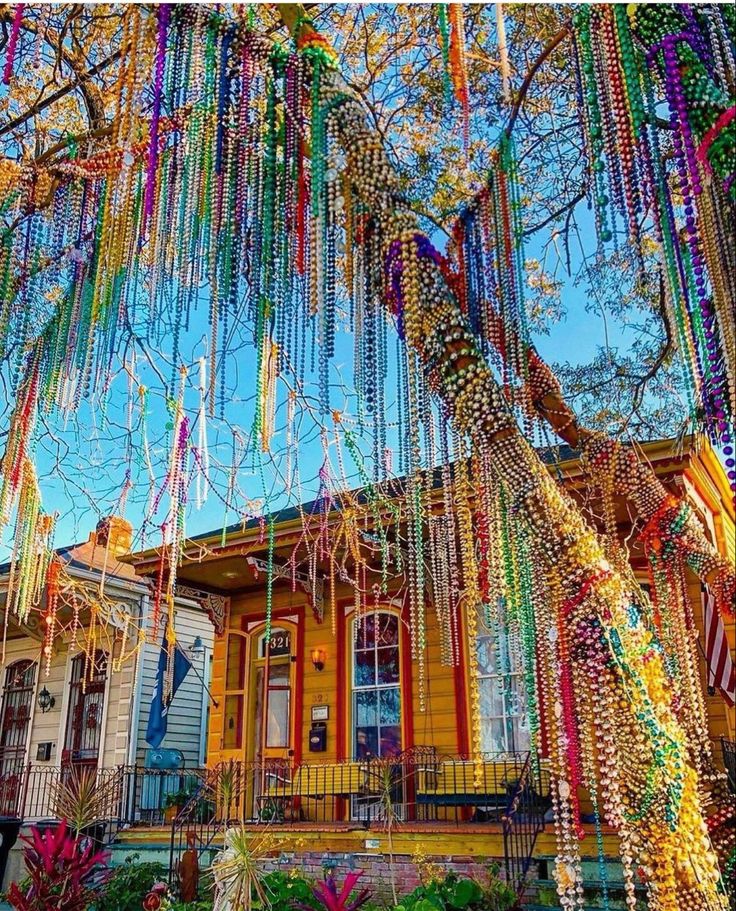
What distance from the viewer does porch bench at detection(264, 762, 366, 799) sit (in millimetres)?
10289

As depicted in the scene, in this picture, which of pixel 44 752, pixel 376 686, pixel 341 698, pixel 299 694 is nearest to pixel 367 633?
pixel 376 686

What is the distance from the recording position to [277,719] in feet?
39.2

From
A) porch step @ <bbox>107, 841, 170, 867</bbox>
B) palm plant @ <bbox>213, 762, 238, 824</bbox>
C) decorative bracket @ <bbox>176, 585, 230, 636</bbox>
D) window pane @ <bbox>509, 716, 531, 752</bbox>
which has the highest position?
decorative bracket @ <bbox>176, 585, 230, 636</bbox>

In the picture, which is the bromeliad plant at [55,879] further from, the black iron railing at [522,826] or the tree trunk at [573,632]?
the tree trunk at [573,632]

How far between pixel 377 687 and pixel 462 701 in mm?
1411

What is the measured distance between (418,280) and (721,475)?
8613mm

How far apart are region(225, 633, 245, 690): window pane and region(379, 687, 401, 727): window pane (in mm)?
2541

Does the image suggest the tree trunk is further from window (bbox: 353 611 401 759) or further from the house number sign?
the house number sign

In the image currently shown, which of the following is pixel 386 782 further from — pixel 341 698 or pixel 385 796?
pixel 341 698

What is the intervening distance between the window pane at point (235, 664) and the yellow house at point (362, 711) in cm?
2

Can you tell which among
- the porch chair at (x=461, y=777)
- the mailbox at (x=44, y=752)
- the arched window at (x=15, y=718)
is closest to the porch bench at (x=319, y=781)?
the porch chair at (x=461, y=777)

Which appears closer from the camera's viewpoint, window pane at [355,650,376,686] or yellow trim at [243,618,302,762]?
window pane at [355,650,376,686]

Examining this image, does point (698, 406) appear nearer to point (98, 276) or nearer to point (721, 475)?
point (98, 276)

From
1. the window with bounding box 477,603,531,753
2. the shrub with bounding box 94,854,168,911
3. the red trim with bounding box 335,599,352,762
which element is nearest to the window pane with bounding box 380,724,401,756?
the red trim with bounding box 335,599,352,762
